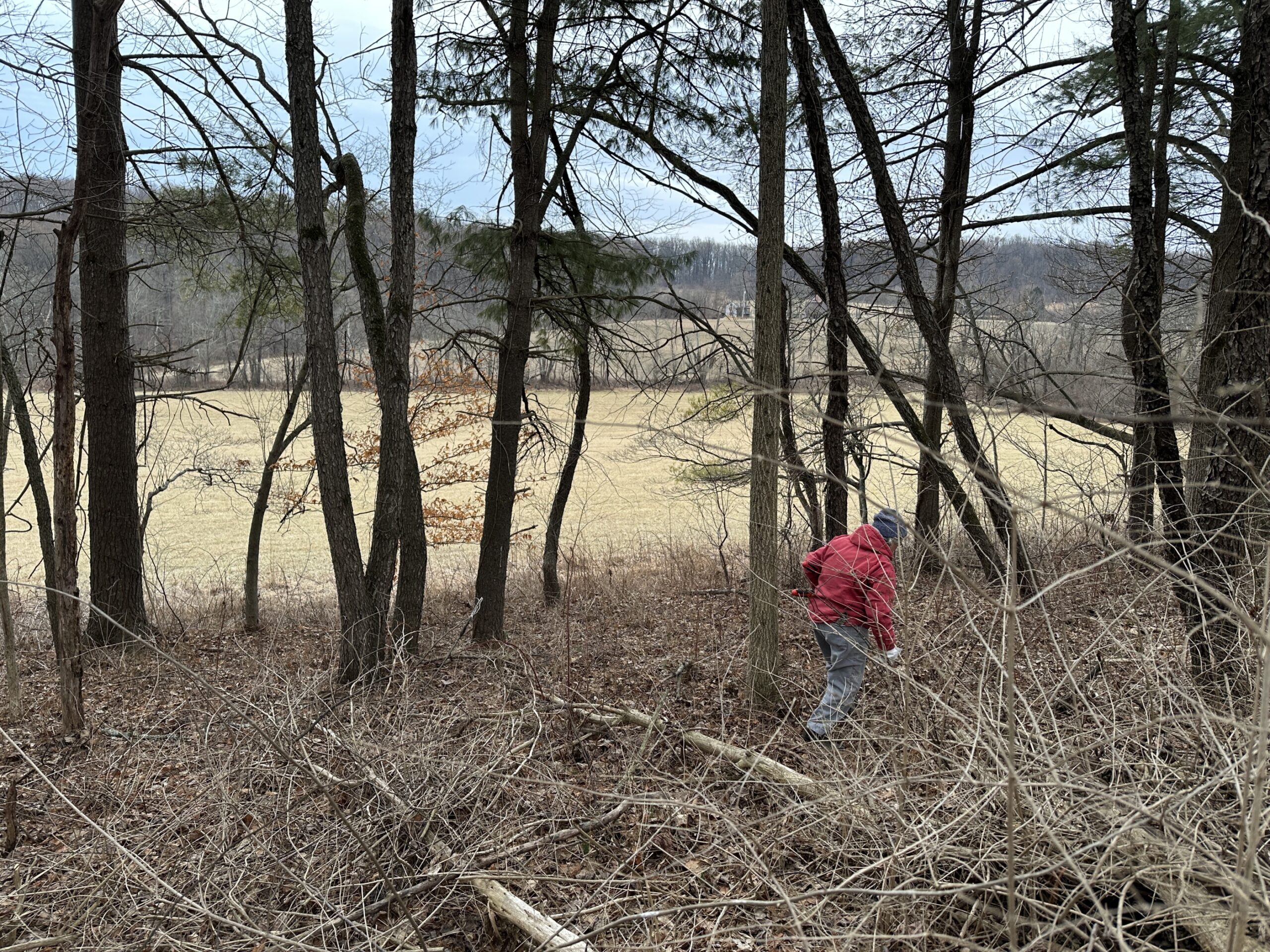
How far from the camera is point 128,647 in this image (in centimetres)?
839

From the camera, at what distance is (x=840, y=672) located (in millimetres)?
5492

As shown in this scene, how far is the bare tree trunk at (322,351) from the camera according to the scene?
6.24m

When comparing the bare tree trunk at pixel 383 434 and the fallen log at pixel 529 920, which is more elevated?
the bare tree trunk at pixel 383 434

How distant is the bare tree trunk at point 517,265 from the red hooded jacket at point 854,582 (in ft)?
13.9

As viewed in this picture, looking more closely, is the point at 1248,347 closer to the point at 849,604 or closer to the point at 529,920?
the point at 849,604

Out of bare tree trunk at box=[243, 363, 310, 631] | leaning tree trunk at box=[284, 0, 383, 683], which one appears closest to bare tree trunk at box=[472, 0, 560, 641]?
leaning tree trunk at box=[284, 0, 383, 683]

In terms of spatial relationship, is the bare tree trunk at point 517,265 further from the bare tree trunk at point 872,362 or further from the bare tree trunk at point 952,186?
the bare tree trunk at point 952,186

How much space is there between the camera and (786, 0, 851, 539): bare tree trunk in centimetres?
703

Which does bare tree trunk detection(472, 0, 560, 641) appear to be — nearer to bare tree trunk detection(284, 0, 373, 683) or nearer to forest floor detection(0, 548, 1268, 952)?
bare tree trunk detection(284, 0, 373, 683)

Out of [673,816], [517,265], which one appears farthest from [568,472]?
[673,816]

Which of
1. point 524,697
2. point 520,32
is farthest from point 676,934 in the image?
point 520,32

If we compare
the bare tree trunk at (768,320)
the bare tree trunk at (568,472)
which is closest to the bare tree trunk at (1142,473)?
the bare tree trunk at (768,320)

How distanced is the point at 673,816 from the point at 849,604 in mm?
2207

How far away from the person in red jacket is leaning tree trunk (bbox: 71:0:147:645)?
7.06m
